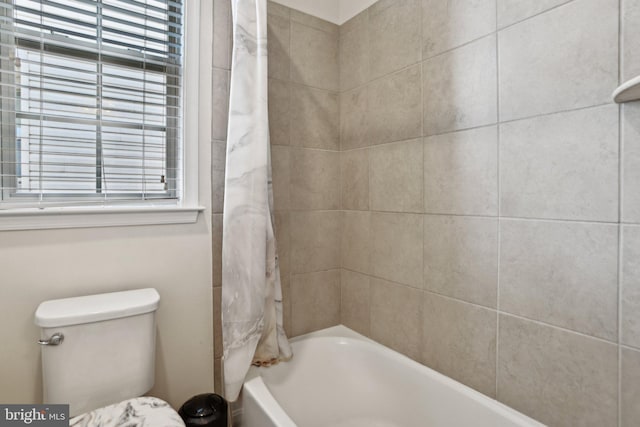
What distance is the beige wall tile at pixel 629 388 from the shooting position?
3.07 ft

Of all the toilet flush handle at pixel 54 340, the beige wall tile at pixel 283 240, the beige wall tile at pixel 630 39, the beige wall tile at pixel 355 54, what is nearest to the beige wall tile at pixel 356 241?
the beige wall tile at pixel 283 240

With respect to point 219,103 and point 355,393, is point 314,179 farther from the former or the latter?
point 355,393

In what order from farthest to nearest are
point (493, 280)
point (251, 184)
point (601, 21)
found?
point (251, 184) < point (493, 280) < point (601, 21)

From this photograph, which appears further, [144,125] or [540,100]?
[144,125]

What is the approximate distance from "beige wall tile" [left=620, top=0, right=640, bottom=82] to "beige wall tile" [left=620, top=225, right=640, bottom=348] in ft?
1.38

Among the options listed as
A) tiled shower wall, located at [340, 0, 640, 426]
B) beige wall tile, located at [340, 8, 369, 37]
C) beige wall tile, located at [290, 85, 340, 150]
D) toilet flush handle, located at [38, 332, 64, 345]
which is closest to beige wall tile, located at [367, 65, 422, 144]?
tiled shower wall, located at [340, 0, 640, 426]

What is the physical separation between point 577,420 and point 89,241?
176cm

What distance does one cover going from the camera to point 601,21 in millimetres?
976

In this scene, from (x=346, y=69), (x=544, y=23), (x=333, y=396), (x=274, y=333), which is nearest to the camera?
(x=544, y=23)

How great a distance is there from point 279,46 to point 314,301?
4.42 feet

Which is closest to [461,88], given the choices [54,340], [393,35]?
[393,35]

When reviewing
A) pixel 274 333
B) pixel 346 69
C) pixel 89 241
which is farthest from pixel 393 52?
pixel 89 241

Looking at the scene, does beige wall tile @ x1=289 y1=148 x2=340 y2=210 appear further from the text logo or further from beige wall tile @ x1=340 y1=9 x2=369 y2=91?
the text logo

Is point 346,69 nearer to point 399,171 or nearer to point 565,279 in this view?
point 399,171
